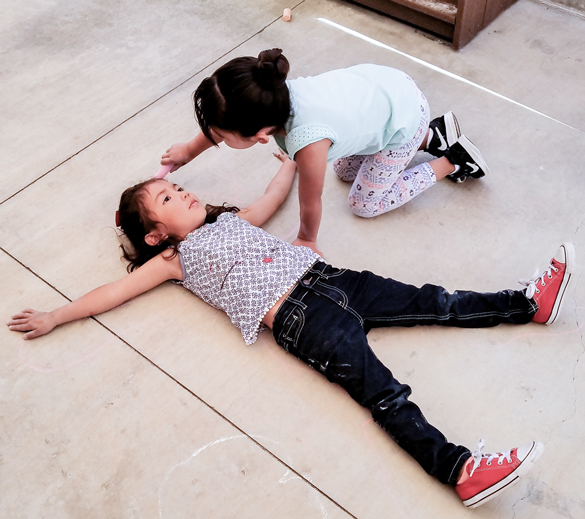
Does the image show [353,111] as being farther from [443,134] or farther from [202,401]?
[202,401]

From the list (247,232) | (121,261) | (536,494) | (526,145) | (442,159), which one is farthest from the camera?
(526,145)

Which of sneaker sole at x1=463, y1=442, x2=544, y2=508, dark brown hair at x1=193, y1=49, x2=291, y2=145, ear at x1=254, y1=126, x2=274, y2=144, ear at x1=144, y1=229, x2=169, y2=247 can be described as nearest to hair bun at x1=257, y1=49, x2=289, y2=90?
dark brown hair at x1=193, y1=49, x2=291, y2=145

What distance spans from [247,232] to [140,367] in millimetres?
458

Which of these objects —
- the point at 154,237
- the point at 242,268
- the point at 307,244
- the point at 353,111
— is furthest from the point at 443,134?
the point at 154,237

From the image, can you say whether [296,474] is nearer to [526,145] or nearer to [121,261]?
[121,261]

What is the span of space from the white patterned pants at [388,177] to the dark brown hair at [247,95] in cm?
46

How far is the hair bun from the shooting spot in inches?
51.9

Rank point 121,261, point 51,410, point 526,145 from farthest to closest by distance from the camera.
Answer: point 526,145 < point 121,261 < point 51,410

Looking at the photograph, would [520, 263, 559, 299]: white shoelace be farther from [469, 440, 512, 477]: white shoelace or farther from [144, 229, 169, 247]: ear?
[144, 229, 169, 247]: ear

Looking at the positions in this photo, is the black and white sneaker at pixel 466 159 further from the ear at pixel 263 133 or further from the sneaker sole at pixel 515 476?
the sneaker sole at pixel 515 476

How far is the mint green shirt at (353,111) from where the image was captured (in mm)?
1476

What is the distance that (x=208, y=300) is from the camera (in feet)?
5.43

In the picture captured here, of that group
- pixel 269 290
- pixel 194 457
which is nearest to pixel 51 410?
pixel 194 457

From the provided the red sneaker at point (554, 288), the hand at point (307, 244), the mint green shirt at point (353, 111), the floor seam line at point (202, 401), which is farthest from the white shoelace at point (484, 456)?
the mint green shirt at point (353, 111)
